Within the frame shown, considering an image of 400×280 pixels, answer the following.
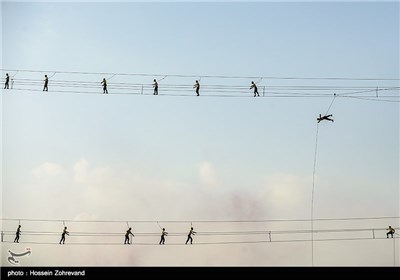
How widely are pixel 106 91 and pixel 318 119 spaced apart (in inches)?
607
